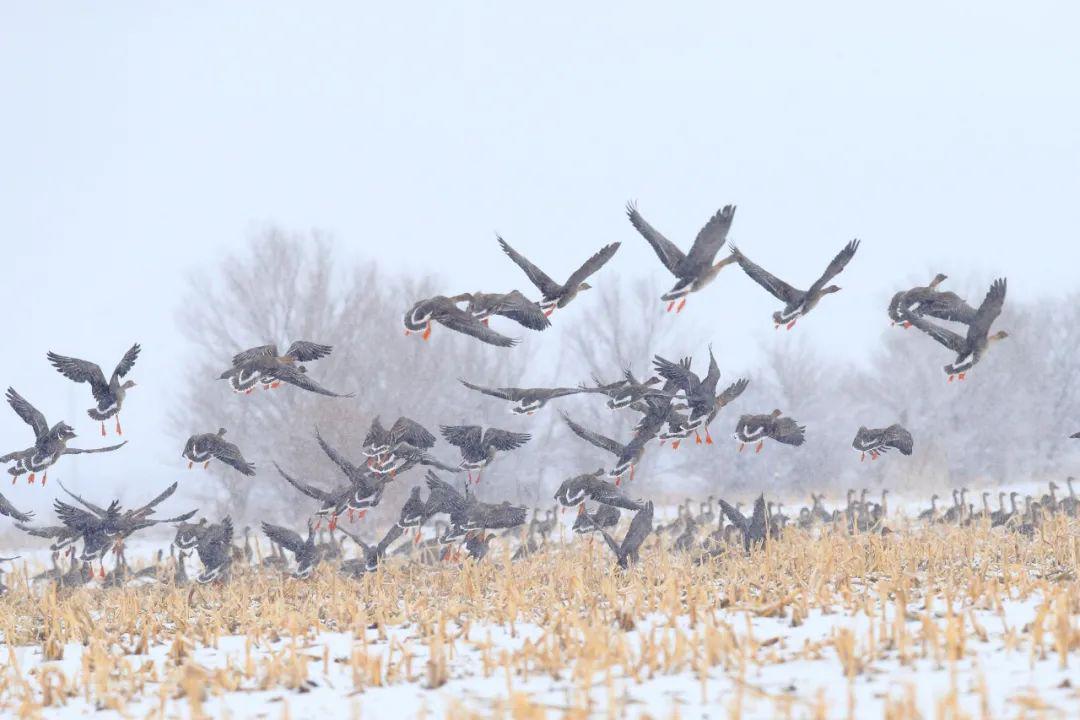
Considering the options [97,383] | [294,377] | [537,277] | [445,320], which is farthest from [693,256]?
[97,383]

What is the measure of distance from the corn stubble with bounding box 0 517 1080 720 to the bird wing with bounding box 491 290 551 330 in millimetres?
2175

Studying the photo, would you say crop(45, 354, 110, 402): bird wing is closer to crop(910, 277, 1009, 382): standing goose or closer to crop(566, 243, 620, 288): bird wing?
crop(566, 243, 620, 288): bird wing

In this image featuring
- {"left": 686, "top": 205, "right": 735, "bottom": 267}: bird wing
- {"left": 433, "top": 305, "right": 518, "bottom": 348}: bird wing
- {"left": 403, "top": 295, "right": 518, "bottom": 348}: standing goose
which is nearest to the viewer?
{"left": 403, "top": 295, "right": 518, "bottom": 348}: standing goose

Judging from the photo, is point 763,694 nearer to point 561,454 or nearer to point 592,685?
point 592,685

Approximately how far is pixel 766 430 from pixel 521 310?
8.22ft

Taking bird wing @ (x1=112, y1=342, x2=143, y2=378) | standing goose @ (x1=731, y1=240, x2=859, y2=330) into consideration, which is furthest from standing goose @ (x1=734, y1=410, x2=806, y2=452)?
bird wing @ (x1=112, y1=342, x2=143, y2=378)

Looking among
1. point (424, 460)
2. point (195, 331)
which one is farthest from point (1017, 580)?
point (195, 331)

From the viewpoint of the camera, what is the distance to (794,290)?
9.20 m

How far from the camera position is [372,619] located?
7.00 m

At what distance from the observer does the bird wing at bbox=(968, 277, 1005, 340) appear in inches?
322

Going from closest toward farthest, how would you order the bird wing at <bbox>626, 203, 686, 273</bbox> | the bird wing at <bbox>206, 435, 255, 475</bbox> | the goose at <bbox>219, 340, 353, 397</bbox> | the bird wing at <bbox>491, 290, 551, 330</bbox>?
the bird wing at <bbox>626, 203, 686, 273</bbox>, the bird wing at <bbox>491, 290, 551, 330</bbox>, the goose at <bbox>219, 340, 353, 397</bbox>, the bird wing at <bbox>206, 435, 255, 475</bbox>

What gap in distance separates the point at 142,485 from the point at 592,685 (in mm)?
68431

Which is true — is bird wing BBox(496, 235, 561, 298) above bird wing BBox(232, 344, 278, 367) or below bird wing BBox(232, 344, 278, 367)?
above

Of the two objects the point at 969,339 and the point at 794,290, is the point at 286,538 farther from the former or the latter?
the point at 969,339
